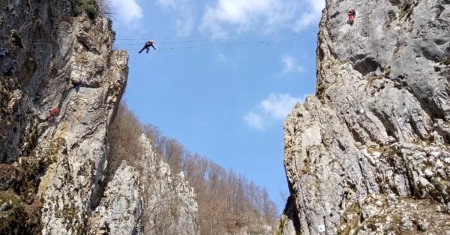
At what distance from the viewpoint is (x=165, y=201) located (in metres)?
41.6

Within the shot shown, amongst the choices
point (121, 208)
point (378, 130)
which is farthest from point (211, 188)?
point (378, 130)

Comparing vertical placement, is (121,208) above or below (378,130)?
below

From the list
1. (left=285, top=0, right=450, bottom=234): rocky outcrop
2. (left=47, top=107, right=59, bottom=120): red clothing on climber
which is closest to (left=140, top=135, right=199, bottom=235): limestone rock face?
(left=47, top=107, right=59, bottom=120): red clothing on climber

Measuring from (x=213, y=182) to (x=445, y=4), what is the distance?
52.6m

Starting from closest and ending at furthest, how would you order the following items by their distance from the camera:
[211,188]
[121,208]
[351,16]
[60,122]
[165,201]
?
[351,16] < [60,122] < [121,208] < [165,201] < [211,188]

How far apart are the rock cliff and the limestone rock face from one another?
33.0 feet

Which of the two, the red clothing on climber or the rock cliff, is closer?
the rock cliff

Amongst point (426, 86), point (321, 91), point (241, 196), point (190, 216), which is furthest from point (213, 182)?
point (426, 86)

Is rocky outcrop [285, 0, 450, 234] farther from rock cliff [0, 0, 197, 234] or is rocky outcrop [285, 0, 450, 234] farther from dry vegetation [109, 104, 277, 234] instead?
dry vegetation [109, 104, 277, 234]

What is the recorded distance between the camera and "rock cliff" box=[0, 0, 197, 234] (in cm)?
2102

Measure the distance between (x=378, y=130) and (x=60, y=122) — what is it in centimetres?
1485

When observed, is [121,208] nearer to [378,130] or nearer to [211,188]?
[378,130]

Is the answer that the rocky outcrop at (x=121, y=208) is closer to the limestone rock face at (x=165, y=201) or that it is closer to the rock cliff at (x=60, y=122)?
the rock cliff at (x=60, y=122)

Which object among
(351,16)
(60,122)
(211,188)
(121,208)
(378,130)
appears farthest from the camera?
(211,188)
